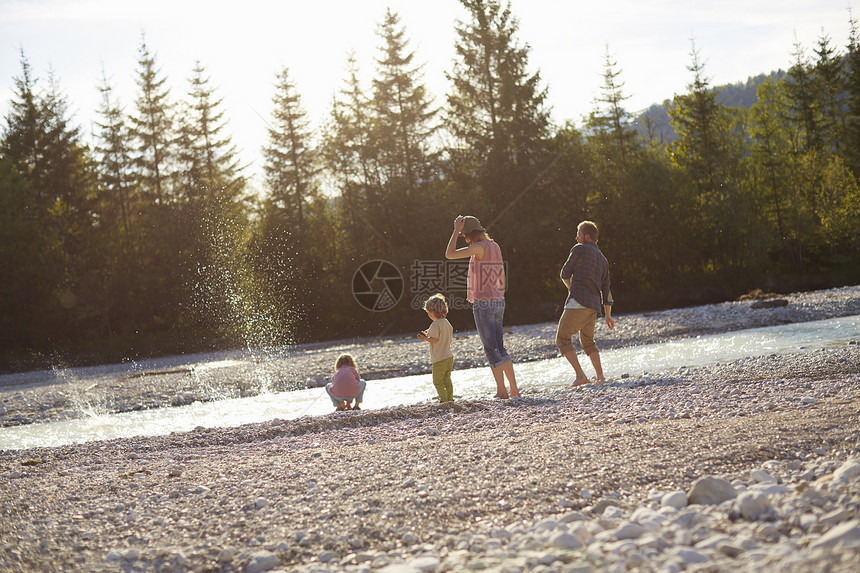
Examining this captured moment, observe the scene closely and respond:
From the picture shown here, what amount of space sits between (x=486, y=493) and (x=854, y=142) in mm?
60593

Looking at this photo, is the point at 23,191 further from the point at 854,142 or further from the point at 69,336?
the point at 854,142

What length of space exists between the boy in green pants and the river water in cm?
208

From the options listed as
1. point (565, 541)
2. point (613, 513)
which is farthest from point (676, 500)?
point (565, 541)

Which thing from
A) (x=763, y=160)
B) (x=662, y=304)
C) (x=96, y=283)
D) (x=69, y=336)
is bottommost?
(x=662, y=304)

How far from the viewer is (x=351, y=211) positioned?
4712 centimetres

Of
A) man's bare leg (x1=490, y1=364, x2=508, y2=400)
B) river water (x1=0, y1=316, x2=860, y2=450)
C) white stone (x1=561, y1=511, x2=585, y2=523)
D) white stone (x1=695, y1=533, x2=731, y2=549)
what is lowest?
river water (x1=0, y1=316, x2=860, y2=450)

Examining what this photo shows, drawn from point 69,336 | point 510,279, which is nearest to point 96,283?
point 69,336

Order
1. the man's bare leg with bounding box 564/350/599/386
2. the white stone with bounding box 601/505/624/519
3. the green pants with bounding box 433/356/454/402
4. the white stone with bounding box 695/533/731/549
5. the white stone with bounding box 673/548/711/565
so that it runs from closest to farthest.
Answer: the white stone with bounding box 673/548/711/565, the white stone with bounding box 695/533/731/549, the white stone with bounding box 601/505/624/519, the green pants with bounding box 433/356/454/402, the man's bare leg with bounding box 564/350/599/386

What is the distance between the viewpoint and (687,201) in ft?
162

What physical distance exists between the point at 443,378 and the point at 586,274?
8.71 ft

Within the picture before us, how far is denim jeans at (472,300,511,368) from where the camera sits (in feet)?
33.3

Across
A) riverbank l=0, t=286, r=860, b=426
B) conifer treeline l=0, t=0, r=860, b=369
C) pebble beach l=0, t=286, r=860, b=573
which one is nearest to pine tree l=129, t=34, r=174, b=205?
conifer treeline l=0, t=0, r=860, b=369

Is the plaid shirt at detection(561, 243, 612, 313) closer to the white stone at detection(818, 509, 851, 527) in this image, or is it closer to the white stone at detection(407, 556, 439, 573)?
the white stone at detection(818, 509, 851, 527)

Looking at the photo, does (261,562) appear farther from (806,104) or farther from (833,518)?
(806,104)
